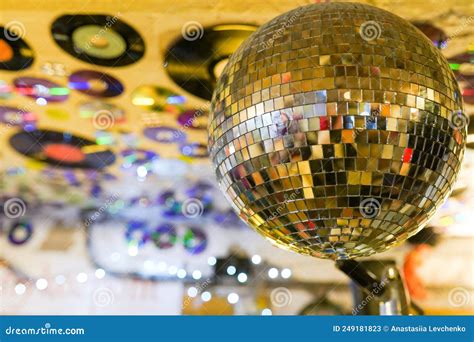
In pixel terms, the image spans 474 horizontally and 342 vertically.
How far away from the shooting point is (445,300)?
7.41 ft

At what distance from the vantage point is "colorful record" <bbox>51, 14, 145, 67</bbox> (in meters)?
1.76

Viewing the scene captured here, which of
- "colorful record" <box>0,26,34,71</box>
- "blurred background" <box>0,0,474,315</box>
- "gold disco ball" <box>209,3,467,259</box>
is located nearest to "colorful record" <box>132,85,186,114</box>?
"blurred background" <box>0,0,474,315</box>

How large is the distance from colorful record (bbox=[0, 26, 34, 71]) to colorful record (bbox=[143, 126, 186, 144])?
21.2 inches

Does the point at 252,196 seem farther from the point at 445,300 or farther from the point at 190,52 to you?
the point at 445,300

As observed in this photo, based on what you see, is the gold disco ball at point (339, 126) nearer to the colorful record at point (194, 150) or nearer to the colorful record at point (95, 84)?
the colorful record at point (95, 84)

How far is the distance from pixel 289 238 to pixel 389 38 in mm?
238

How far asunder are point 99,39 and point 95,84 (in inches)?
8.9

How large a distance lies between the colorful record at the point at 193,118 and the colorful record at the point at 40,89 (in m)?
0.46

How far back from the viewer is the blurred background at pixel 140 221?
2053mm

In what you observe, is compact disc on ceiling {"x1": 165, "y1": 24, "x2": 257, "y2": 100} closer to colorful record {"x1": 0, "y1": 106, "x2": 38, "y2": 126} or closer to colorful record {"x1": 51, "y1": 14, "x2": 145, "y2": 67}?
colorful record {"x1": 51, "y1": 14, "x2": 145, "y2": 67}

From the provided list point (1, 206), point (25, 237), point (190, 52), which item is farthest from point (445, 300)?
point (1, 206)

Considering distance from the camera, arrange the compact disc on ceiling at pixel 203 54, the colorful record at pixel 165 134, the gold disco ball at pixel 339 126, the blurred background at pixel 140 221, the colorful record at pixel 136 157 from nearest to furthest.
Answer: the gold disco ball at pixel 339 126
the compact disc on ceiling at pixel 203 54
the blurred background at pixel 140 221
the colorful record at pixel 165 134
the colorful record at pixel 136 157

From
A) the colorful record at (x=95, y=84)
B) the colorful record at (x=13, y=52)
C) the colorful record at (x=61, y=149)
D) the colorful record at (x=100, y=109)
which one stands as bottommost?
the colorful record at (x=61, y=149)

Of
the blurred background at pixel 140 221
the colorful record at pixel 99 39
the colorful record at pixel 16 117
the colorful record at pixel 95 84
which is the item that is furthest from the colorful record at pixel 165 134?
the colorful record at pixel 16 117
